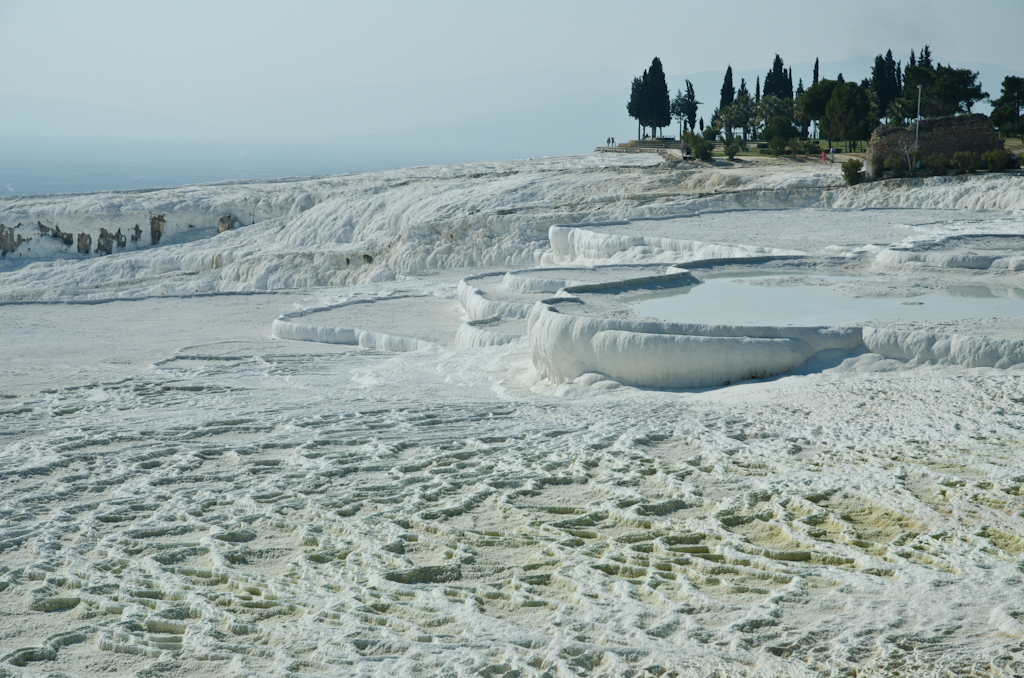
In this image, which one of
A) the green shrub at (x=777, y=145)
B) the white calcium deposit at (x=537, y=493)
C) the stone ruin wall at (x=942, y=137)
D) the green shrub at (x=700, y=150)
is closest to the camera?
the white calcium deposit at (x=537, y=493)

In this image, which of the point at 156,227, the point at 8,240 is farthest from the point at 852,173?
the point at 8,240

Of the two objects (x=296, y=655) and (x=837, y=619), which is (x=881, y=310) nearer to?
(x=837, y=619)

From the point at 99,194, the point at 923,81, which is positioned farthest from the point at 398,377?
the point at 923,81

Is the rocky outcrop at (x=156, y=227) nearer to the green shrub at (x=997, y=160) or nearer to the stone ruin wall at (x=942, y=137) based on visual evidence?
the stone ruin wall at (x=942, y=137)

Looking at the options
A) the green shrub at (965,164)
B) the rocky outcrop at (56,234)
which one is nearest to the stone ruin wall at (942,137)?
the green shrub at (965,164)

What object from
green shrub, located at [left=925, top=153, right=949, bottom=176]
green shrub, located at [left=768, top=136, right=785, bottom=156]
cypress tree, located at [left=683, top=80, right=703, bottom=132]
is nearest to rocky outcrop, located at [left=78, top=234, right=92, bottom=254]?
green shrub, located at [left=768, top=136, right=785, bottom=156]

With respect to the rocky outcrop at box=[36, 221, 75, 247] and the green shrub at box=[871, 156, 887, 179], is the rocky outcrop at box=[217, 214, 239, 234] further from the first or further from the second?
the green shrub at box=[871, 156, 887, 179]
